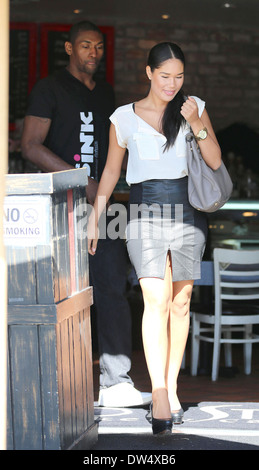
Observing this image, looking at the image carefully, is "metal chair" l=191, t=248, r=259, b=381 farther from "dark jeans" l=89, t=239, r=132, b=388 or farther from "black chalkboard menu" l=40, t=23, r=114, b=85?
"black chalkboard menu" l=40, t=23, r=114, b=85

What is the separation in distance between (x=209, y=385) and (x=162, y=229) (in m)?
1.91

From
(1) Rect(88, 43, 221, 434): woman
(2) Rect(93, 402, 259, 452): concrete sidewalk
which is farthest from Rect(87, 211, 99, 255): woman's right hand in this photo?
(2) Rect(93, 402, 259, 452): concrete sidewalk

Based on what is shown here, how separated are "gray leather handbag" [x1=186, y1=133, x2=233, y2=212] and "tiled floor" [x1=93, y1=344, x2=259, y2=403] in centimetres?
146

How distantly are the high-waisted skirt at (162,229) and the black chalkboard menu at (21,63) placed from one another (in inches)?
197

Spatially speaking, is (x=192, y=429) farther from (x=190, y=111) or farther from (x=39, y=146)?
(x=39, y=146)

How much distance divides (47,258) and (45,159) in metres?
1.53

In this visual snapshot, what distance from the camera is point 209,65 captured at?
866 centimetres

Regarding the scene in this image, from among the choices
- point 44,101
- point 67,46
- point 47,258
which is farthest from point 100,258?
point 47,258

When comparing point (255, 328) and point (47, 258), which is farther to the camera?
point (255, 328)

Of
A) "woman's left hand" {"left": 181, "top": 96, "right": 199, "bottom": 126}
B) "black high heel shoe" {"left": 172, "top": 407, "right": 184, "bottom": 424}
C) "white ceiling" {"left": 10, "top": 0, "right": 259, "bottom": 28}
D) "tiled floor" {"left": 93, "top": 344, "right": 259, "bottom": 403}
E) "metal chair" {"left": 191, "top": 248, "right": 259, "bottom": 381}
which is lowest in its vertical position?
"tiled floor" {"left": 93, "top": 344, "right": 259, "bottom": 403}

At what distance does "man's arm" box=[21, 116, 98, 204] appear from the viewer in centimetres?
416

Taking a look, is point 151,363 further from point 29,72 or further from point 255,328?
point 29,72

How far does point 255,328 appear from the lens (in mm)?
6484

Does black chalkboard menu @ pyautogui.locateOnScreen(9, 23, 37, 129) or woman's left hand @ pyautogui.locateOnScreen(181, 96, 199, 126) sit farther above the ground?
black chalkboard menu @ pyautogui.locateOnScreen(9, 23, 37, 129)
